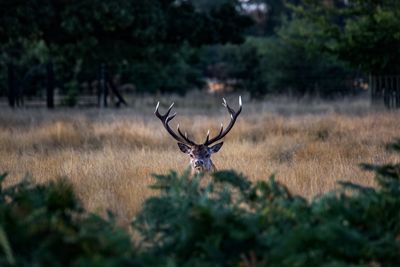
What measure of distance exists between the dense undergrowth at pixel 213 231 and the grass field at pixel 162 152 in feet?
4.84

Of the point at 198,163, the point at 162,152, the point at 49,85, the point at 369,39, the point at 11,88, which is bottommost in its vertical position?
the point at 162,152

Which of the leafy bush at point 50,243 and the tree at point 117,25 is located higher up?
the tree at point 117,25

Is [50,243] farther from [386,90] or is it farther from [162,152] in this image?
[386,90]

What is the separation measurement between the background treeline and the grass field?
4595 mm

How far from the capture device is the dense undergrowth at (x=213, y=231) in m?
3.60

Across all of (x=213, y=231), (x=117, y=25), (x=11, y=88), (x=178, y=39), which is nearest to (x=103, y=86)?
(x=11, y=88)

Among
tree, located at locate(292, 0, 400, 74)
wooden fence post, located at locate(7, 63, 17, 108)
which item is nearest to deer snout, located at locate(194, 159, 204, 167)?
tree, located at locate(292, 0, 400, 74)

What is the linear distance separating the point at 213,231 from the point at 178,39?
68.2 feet

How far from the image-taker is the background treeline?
2084 cm

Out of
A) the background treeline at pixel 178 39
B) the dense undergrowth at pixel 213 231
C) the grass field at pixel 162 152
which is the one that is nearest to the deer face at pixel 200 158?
the grass field at pixel 162 152

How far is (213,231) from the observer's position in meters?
4.04

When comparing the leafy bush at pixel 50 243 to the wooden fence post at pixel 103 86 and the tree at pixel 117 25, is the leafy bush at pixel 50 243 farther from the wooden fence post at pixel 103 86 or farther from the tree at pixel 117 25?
the wooden fence post at pixel 103 86

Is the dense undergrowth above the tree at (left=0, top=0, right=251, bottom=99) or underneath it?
underneath

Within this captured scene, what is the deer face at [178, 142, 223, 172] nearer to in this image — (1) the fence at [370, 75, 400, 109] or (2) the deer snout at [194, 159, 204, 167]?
(2) the deer snout at [194, 159, 204, 167]
